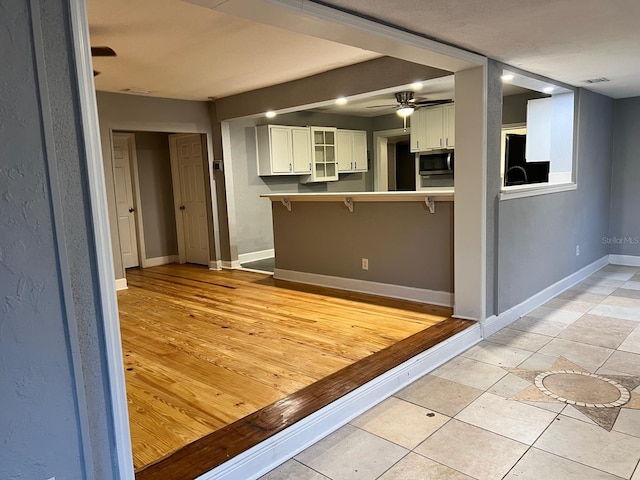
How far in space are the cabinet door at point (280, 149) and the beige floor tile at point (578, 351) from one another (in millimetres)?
4568

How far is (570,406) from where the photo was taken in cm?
261

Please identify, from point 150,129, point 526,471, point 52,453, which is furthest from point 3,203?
point 150,129

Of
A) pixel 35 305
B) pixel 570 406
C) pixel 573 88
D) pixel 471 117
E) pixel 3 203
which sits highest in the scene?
pixel 573 88

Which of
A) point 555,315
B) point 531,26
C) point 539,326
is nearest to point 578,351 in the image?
point 539,326

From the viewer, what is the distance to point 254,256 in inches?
283

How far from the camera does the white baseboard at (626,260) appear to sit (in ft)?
20.1

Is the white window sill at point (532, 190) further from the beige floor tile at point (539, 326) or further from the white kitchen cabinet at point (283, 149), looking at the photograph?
the white kitchen cabinet at point (283, 149)

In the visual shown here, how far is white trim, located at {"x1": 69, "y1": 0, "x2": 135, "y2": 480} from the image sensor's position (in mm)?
1440

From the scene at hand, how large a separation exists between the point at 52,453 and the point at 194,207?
19.1 feet

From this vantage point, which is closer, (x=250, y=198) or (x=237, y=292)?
(x=237, y=292)

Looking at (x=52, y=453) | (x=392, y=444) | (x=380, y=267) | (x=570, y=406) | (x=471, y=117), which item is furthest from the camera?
(x=380, y=267)

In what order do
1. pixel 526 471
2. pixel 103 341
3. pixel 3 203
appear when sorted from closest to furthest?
pixel 3 203
pixel 103 341
pixel 526 471

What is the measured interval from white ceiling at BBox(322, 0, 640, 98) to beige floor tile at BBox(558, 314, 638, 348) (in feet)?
7.10

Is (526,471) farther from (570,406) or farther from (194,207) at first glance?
(194,207)
